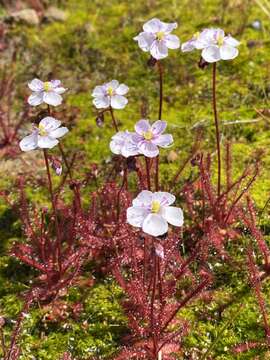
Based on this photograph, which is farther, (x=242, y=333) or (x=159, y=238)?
(x=242, y=333)

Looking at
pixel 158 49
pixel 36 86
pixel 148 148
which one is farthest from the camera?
pixel 36 86

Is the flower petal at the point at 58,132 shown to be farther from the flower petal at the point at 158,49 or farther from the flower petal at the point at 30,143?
the flower petal at the point at 158,49

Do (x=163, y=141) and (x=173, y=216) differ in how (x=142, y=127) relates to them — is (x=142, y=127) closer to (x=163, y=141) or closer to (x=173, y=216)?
(x=163, y=141)

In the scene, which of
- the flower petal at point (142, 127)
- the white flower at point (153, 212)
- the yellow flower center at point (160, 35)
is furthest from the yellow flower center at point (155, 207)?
the yellow flower center at point (160, 35)

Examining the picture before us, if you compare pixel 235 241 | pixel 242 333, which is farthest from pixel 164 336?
pixel 235 241

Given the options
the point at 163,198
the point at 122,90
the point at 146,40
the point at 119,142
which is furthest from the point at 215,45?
the point at 163,198

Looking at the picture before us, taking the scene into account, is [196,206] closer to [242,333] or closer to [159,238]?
[242,333]
